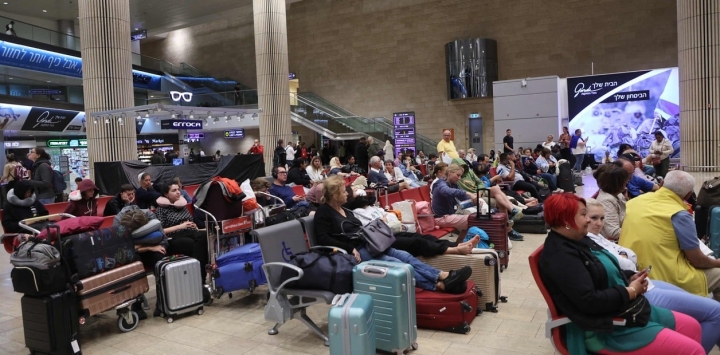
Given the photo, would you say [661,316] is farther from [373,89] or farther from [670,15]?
[373,89]

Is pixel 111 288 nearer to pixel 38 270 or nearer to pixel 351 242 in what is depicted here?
pixel 38 270

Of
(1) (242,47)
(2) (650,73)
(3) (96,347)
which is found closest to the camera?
(3) (96,347)

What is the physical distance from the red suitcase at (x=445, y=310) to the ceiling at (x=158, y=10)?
76.8ft

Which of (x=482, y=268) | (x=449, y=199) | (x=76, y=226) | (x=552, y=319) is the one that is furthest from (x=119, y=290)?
(x=449, y=199)

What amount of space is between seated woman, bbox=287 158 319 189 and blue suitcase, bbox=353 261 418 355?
625 cm

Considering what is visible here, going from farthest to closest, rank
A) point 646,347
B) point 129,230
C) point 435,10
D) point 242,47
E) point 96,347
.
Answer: point 242,47 < point 435,10 < point 129,230 < point 96,347 < point 646,347

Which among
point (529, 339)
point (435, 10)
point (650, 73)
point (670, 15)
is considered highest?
point (435, 10)

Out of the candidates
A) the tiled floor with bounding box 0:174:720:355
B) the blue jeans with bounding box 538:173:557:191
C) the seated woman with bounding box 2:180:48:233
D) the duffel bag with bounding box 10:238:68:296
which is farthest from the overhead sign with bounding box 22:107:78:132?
the blue jeans with bounding box 538:173:557:191

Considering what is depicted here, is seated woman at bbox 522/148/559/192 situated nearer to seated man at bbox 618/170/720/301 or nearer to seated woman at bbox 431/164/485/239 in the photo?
seated woman at bbox 431/164/485/239

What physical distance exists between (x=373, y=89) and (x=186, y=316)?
22.8 m

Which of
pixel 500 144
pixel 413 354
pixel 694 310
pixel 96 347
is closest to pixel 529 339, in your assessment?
pixel 413 354

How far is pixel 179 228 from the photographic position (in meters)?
5.60

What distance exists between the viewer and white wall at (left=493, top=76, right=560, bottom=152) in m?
17.9

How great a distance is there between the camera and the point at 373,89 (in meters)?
26.9
